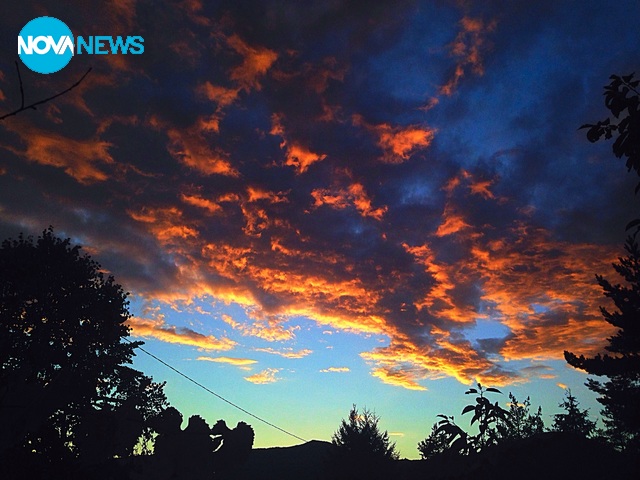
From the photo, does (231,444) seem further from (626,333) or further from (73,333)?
(626,333)

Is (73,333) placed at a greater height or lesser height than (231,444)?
greater

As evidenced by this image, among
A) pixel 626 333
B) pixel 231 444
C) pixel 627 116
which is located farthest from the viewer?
pixel 231 444

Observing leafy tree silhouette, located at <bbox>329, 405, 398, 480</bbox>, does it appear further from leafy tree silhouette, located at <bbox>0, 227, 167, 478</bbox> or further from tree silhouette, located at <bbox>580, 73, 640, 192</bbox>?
tree silhouette, located at <bbox>580, 73, 640, 192</bbox>

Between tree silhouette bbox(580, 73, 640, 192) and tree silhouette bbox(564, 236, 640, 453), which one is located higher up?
tree silhouette bbox(564, 236, 640, 453)

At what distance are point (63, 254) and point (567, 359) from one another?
123 ft

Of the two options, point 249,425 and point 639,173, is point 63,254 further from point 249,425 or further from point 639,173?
point 639,173

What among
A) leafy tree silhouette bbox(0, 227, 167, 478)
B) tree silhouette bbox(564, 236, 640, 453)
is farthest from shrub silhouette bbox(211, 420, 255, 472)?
tree silhouette bbox(564, 236, 640, 453)

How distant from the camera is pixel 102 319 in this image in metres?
34.4

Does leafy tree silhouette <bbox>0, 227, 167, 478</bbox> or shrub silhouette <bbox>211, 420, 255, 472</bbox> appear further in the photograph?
shrub silhouette <bbox>211, 420, 255, 472</bbox>

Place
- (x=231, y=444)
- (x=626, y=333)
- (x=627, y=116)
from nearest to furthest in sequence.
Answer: (x=627, y=116)
(x=626, y=333)
(x=231, y=444)

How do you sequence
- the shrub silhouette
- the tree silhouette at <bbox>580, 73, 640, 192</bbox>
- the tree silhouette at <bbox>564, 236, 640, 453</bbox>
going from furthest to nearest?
the shrub silhouette, the tree silhouette at <bbox>564, 236, 640, 453</bbox>, the tree silhouette at <bbox>580, 73, 640, 192</bbox>

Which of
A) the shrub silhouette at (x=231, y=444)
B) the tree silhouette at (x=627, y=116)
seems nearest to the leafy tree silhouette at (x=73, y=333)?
the shrub silhouette at (x=231, y=444)

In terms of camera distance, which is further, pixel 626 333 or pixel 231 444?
pixel 231 444

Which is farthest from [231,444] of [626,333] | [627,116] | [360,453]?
[627,116]
